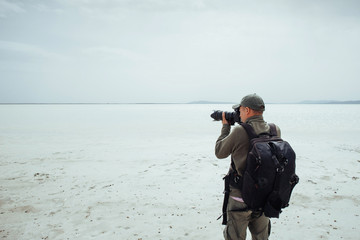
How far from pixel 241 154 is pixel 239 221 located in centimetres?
80

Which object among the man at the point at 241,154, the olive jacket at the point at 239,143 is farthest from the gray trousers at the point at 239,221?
the olive jacket at the point at 239,143

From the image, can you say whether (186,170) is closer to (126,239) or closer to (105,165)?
(105,165)

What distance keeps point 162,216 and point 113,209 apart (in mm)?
1176

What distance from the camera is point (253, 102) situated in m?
2.51

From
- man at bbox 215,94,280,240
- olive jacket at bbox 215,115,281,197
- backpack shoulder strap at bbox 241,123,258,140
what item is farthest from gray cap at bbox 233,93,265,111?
backpack shoulder strap at bbox 241,123,258,140

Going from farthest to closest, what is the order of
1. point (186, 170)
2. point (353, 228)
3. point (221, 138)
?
point (186, 170) → point (353, 228) → point (221, 138)

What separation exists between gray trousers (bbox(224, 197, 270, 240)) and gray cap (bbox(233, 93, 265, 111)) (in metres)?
1.08

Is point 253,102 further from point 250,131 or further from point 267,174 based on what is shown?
point 267,174

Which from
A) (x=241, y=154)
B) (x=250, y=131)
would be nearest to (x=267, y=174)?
(x=241, y=154)

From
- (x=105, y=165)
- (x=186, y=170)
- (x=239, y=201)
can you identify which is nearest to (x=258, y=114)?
(x=239, y=201)

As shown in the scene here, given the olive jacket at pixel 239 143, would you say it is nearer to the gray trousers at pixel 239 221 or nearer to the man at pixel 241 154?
the man at pixel 241 154

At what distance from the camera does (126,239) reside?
13.4 feet

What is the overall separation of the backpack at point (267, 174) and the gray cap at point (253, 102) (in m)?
0.23

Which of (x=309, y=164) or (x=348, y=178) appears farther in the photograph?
(x=309, y=164)
